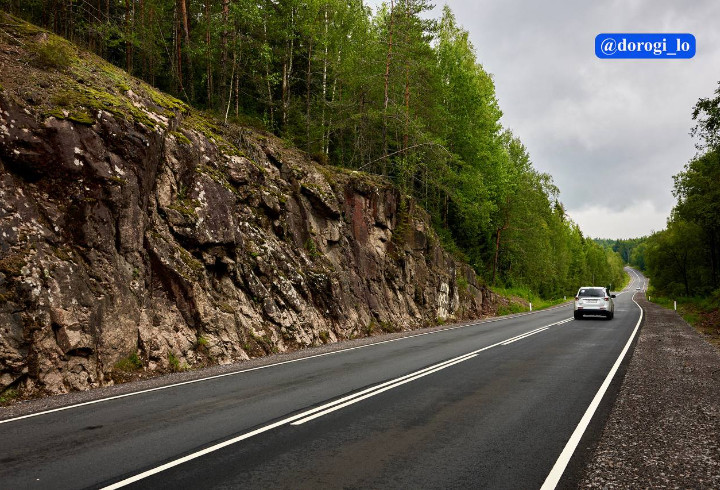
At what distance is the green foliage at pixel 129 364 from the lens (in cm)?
1030

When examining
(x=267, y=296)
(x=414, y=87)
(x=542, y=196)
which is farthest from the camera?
(x=542, y=196)

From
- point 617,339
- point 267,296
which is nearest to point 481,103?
point 617,339

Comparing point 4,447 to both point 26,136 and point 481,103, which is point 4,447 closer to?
point 26,136


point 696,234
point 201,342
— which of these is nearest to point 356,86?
point 201,342

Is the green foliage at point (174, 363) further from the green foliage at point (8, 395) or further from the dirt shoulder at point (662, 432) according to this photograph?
the dirt shoulder at point (662, 432)

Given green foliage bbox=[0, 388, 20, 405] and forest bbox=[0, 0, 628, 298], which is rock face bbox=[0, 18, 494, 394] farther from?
forest bbox=[0, 0, 628, 298]

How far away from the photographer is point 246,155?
18578mm

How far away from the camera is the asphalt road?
4551 millimetres

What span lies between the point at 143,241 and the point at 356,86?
19.7m

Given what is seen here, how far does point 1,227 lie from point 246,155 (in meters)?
10.2

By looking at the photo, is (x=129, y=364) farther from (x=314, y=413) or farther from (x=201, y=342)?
(x=314, y=413)

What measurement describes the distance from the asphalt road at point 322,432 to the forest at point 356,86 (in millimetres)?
14847

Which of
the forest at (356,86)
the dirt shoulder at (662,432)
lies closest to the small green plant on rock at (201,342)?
the dirt shoulder at (662,432)

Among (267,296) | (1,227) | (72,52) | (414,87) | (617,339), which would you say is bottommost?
(617,339)
